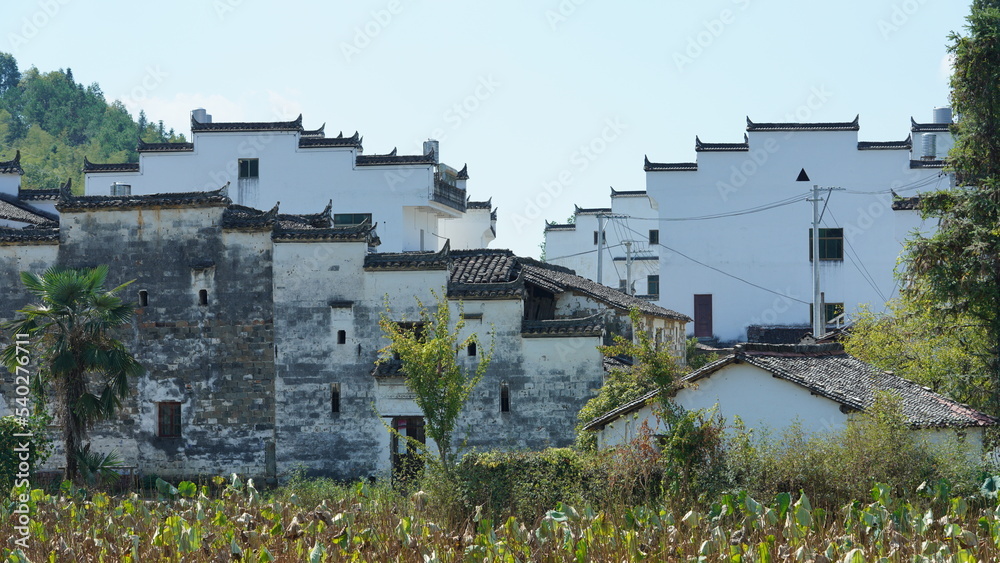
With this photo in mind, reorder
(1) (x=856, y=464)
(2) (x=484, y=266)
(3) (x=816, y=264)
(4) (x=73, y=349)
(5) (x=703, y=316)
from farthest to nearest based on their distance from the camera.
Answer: (5) (x=703, y=316) < (3) (x=816, y=264) < (2) (x=484, y=266) < (4) (x=73, y=349) < (1) (x=856, y=464)

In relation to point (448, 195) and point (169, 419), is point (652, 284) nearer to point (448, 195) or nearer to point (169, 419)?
point (448, 195)

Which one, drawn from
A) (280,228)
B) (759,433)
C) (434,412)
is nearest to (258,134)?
(280,228)

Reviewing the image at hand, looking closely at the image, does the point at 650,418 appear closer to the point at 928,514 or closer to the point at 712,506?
the point at 712,506

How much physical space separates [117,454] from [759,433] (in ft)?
51.3

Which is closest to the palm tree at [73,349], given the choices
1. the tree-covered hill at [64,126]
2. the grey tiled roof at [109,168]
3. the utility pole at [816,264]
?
the grey tiled roof at [109,168]

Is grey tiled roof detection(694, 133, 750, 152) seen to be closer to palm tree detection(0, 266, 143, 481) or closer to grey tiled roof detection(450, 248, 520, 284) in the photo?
grey tiled roof detection(450, 248, 520, 284)

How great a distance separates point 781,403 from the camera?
72.2ft

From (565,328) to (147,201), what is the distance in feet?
34.5

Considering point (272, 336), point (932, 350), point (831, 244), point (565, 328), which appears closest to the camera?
point (932, 350)

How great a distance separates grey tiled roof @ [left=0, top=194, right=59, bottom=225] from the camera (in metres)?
33.9

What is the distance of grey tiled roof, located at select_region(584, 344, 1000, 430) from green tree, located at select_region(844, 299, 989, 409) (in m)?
1.80

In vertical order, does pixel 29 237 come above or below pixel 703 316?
above

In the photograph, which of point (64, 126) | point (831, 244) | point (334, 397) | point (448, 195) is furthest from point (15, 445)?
point (64, 126)

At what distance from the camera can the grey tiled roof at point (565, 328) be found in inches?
1075
